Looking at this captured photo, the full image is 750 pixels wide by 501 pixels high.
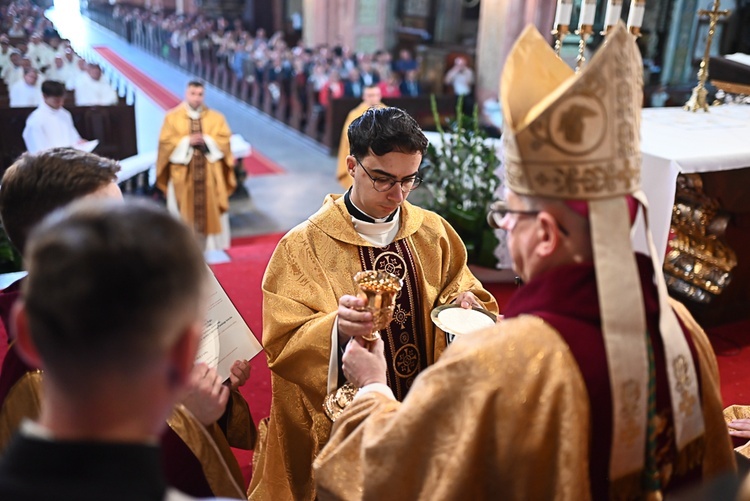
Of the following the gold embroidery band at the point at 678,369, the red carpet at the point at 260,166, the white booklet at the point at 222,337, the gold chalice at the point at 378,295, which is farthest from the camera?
the red carpet at the point at 260,166

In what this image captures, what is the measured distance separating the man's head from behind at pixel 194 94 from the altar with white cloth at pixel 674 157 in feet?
14.6

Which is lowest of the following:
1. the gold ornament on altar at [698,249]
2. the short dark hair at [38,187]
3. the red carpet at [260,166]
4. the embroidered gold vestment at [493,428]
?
the red carpet at [260,166]

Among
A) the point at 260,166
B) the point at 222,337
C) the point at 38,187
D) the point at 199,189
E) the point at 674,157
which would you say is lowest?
the point at 260,166

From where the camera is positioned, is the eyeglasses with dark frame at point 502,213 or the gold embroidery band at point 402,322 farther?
the gold embroidery band at point 402,322

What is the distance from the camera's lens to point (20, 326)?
91 centimetres

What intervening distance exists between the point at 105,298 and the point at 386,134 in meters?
1.48

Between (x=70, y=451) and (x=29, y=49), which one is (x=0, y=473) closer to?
(x=70, y=451)

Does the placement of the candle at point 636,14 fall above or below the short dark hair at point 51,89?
above

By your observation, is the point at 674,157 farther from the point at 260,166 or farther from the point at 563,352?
the point at 260,166

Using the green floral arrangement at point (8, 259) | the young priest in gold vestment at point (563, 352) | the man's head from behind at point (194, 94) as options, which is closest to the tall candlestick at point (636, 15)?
the young priest in gold vestment at point (563, 352)

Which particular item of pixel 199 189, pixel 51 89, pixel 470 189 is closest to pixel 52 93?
pixel 51 89

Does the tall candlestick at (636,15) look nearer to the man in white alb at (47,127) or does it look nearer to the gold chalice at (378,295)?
the gold chalice at (378,295)

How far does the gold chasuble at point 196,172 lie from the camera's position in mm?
7027

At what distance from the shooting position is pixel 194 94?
699 centimetres
